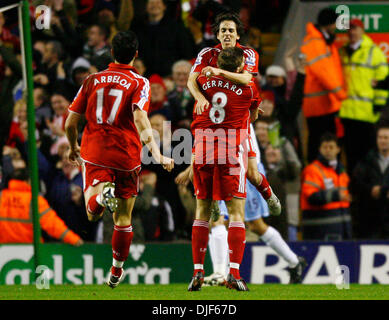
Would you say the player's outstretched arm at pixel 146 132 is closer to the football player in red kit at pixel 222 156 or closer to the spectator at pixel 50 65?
the football player in red kit at pixel 222 156

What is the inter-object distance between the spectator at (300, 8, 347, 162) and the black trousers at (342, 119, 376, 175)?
8.2 inches

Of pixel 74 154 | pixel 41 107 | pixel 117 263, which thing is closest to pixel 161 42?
pixel 41 107

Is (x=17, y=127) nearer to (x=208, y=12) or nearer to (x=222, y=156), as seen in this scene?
(x=208, y=12)

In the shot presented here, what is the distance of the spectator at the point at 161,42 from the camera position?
14.1m

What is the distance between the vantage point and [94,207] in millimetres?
8641

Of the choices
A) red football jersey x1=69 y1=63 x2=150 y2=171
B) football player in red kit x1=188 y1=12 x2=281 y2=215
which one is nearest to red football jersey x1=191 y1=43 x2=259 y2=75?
football player in red kit x1=188 y1=12 x2=281 y2=215

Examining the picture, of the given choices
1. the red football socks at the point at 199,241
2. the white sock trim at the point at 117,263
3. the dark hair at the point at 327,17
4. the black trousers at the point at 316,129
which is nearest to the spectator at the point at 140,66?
the black trousers at the point at 316,129

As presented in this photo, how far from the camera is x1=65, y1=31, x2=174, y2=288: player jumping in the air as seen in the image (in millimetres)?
8711

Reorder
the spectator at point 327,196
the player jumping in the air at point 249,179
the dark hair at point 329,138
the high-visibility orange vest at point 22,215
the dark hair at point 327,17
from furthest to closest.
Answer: the dark hair at point 327,17 < the dark hair at point 329,138 < the spectator at point 327,196 < the high-visibility orange vest at point 22,215 < the player jumping in the air at point 249,179

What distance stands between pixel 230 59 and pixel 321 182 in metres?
4.15

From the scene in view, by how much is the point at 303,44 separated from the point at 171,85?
1.97 m

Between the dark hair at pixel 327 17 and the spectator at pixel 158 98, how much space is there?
238cm

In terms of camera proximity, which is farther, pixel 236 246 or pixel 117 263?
pixel 117 263
